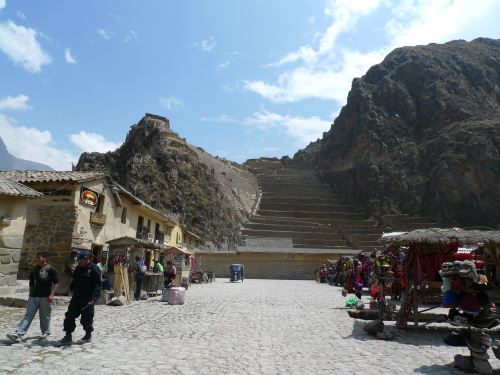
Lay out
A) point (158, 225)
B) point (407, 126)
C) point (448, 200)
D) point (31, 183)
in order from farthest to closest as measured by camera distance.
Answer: point (407, 126) → point (448, 200) → point (158, 225) → point (31, 183)

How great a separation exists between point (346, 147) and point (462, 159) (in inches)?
966

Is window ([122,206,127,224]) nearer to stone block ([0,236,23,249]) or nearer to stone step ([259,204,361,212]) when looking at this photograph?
stone block ([0,236,23,249])

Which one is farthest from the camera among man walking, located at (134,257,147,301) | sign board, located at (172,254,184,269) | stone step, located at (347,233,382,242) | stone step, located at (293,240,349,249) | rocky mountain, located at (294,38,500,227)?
rocky mountain, located at (294,38,500,227)

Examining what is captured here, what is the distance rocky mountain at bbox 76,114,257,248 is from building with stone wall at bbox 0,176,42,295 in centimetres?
3584

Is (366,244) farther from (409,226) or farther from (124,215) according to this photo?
(124,215)

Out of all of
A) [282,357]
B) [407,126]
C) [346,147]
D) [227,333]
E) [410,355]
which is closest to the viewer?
[282,357]

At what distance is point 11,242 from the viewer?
12250mm

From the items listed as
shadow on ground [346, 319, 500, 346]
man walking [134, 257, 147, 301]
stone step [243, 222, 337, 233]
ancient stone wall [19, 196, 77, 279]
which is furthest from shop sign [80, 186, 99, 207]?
stone step [243, 222, 337, 233]

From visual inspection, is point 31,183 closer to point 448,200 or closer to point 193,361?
point 193,361

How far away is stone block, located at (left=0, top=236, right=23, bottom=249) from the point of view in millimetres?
11992

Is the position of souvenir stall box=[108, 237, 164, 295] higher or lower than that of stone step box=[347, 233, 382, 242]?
lower

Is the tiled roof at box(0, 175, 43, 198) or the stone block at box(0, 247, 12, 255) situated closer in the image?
the tiled roof at box(0, 175, 43, 198)

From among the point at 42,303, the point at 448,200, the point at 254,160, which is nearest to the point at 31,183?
the point at 42,303

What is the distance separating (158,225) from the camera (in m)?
31.5
